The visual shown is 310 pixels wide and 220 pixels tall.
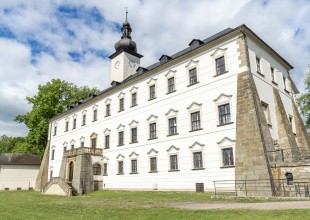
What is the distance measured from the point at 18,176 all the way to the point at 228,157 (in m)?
37.4

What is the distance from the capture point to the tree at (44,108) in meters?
44.8

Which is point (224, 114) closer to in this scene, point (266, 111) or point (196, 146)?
point (266, 111)

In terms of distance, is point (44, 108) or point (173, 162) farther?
point (44, 108)

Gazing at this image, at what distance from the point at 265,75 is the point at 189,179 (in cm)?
999

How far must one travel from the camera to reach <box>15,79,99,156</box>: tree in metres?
44.8

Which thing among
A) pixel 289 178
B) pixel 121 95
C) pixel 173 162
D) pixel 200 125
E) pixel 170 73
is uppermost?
pixel 170 73

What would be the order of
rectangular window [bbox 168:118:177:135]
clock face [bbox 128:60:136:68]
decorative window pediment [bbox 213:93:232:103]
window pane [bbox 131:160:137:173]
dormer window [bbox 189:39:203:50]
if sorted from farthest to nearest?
clock face [bbox 128:60:136:68]
window pane [bbox 131:160:137:173]
rectangular window [bbox 168:118:177:135]
dormer window [bbox 189:39:203:50]
decorative window pediment [bbox 213:93:232:103]

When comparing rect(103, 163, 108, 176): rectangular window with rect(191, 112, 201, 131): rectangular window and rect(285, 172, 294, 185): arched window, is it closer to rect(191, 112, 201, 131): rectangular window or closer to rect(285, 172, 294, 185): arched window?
rect(191, 112, 201, 131): rectangular window

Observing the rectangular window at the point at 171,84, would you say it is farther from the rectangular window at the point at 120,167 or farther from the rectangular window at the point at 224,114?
the rectangular window at the point at 120,167

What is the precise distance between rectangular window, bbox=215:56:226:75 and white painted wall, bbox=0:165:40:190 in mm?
36601

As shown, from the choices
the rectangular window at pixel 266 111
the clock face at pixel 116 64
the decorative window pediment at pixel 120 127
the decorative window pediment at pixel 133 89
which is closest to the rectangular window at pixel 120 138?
the decorative window pediment at pixel 120 127

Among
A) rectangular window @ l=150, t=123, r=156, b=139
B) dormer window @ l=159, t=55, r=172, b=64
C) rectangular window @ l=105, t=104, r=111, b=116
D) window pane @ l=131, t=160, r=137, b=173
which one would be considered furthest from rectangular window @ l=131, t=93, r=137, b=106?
window pane @ l=131, t=160, r=137, b=173

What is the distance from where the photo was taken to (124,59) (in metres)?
39.6

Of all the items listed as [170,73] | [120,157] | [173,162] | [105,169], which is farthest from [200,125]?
[105,169]
